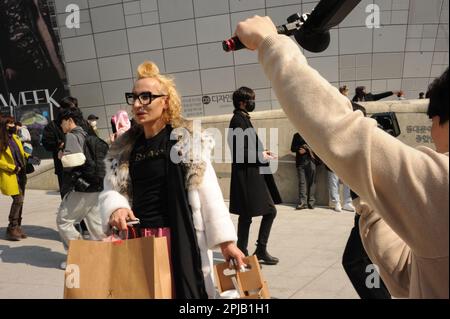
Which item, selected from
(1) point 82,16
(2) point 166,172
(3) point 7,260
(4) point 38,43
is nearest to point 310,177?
(3) point 7,260

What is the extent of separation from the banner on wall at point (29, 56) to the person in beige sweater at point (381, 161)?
18233 mm

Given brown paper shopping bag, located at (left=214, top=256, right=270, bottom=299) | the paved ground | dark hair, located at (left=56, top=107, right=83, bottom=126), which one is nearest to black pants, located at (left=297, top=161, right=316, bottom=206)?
the paved ground

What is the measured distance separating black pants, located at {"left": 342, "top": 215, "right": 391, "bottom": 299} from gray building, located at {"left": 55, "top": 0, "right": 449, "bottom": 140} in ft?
37.3

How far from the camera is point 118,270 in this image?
229 centimetres

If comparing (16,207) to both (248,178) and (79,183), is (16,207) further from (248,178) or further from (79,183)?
(248,178)

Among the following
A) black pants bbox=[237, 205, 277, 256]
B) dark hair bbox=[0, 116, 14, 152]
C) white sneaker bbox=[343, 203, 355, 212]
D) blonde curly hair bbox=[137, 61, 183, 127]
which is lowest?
white sneaker bbox=[343, 203, 355, 212]

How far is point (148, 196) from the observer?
3004 millimetres

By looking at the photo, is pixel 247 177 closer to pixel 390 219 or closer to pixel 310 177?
pixel 310 177

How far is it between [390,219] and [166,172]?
192 cm

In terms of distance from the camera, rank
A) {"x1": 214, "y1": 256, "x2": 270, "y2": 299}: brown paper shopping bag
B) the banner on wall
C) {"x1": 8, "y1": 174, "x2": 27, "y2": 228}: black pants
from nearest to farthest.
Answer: {"x1": 214, "y1": 256, "x2": 270, "y2": 299}: brown paper shopping bag → {"x1": 8, "y1": 174, "x2": 27, "y2": 228}: black pants → the banner on wall

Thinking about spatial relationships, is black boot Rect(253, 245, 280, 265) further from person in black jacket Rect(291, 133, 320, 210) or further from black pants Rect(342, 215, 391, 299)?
person in black jacket Rect(291, 133, 320, 210)

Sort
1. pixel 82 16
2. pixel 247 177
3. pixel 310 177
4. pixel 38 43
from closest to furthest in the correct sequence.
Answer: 1. pixel 247 177
2. pixel 310 177
3. pixel 82 16
4. pixel 38 43

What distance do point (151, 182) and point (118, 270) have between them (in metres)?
0.81

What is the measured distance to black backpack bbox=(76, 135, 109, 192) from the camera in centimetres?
634
